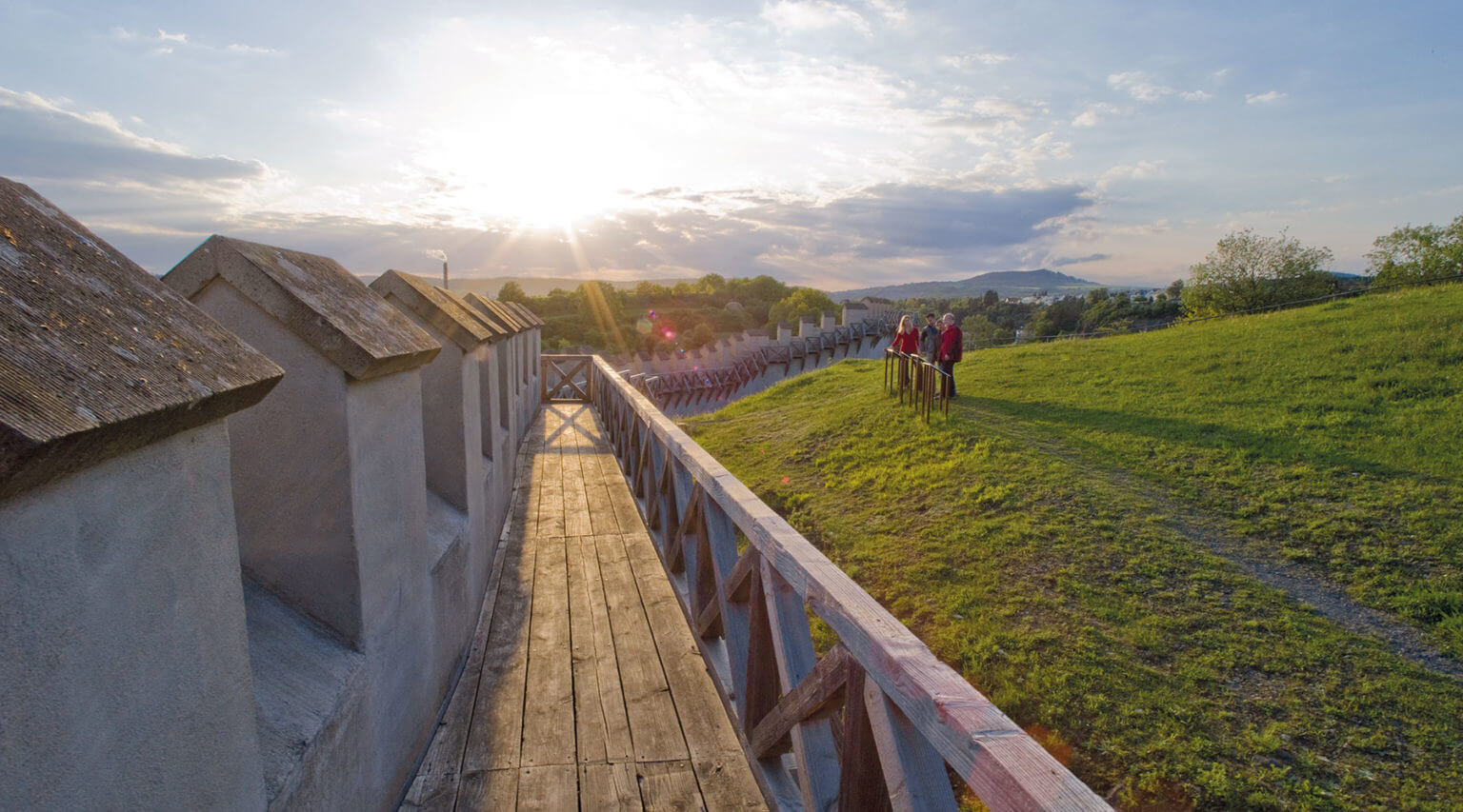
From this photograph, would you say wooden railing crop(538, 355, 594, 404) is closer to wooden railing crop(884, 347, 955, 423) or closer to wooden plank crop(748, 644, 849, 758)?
wooden railing crop(884, 347, 955, 423)

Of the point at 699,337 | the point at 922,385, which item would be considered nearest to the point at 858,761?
the point at 922,385

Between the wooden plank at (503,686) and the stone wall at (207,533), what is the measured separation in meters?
0.20

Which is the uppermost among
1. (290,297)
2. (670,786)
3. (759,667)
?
(290,297)

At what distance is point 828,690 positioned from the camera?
72.7 inches

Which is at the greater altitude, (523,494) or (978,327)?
(978,327)

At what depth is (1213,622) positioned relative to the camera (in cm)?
547

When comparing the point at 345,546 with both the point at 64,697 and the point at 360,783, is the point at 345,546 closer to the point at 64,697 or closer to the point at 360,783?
the point at 360,783

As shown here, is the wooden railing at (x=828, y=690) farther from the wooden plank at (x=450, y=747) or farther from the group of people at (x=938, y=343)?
the group of people at (x=938, y=343)

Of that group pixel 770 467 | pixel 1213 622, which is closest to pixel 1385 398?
pixel 1213 622

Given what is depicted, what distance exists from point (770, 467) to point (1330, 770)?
7.50 meters

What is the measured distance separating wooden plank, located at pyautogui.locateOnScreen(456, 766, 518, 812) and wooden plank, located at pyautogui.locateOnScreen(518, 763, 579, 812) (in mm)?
28

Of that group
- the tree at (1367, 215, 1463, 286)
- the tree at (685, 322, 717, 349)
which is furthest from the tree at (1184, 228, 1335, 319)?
the tree at (685, 322, 717, 349)

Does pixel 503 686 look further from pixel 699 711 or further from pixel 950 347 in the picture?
pixel 950 347

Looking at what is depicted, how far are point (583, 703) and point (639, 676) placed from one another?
1.02 feet
